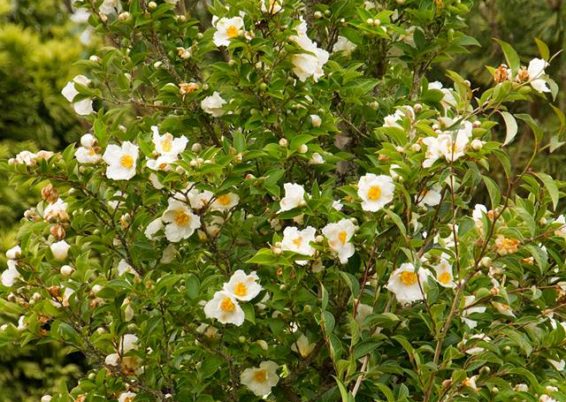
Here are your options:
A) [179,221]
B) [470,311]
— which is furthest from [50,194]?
[470,311]

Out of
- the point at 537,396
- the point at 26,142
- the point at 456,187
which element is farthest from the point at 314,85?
the point at 26,142

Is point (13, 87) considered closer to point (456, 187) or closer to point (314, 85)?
point (314, 85)

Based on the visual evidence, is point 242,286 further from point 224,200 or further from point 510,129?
point 510,129

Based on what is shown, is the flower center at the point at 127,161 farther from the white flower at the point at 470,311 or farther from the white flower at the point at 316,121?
the white flower at the point at 470,311

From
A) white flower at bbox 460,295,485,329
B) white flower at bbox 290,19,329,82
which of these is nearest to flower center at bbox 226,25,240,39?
white flower at bbox 290,19,329,82

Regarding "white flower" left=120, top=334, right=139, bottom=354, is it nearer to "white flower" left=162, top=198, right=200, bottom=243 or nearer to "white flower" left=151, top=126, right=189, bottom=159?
"white flower" left=162, top=198, right=200, bottom=243

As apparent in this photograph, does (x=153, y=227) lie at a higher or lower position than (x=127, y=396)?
higher
